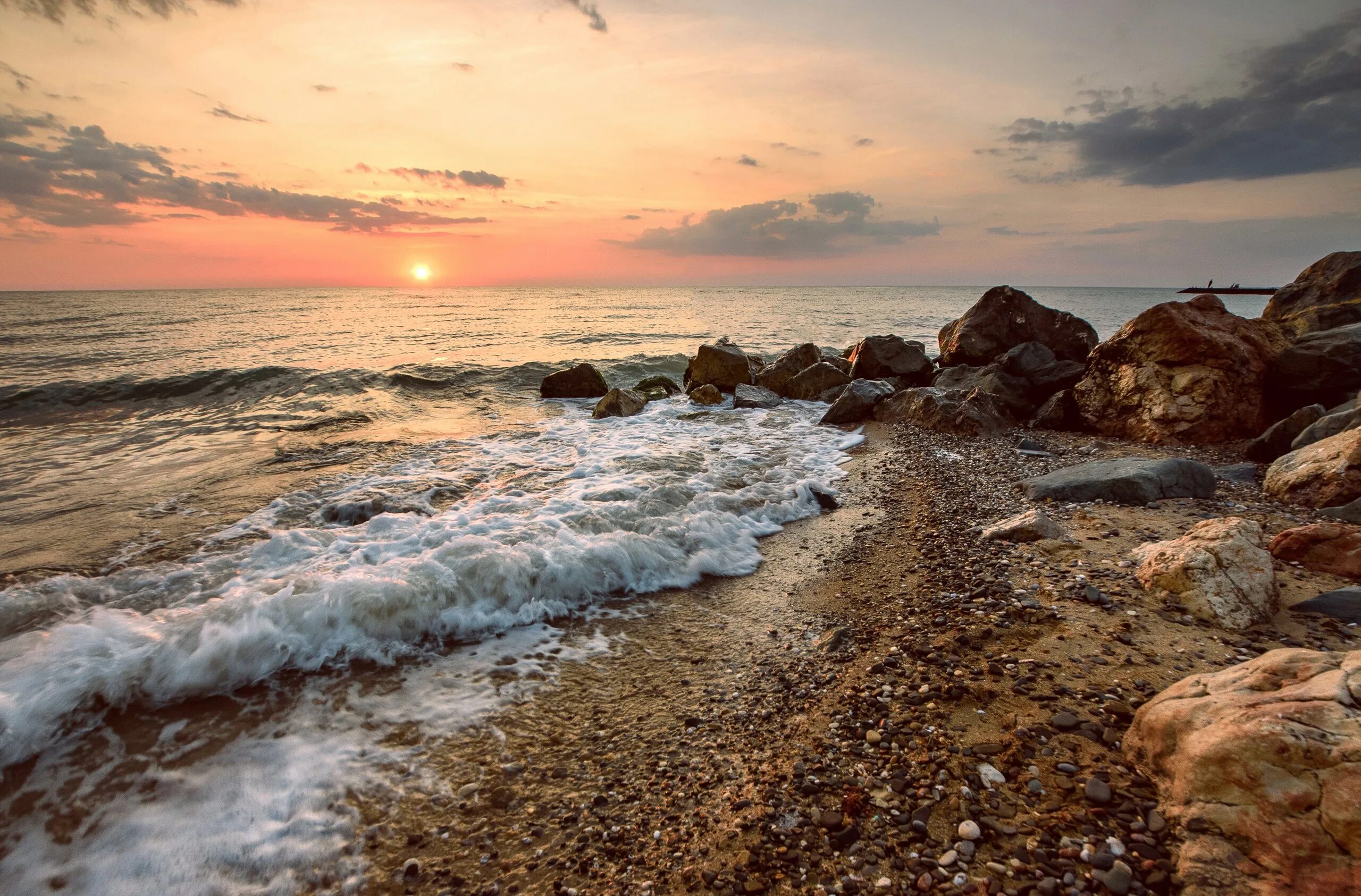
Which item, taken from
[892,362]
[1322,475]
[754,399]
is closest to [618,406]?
[754,399]

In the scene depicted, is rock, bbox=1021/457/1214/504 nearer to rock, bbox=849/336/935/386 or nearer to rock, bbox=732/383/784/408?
rock, bbox=732/383/784/408

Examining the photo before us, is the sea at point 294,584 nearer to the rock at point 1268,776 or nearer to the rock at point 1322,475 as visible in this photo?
the rock at point 1268,776

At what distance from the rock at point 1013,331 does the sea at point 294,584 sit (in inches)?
180

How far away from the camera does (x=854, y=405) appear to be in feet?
45.0

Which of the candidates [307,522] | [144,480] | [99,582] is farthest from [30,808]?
[144,480]

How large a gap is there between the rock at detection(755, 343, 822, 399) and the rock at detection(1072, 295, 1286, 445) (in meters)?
8.12

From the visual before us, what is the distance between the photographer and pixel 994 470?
882cm

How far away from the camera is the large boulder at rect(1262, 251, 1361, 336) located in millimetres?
13195

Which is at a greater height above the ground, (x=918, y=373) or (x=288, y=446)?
(x=918, y=373)

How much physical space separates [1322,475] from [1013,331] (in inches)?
404

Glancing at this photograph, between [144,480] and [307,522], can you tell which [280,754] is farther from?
[144,480]

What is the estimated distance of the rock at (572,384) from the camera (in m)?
17.6

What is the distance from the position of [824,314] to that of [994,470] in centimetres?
5527

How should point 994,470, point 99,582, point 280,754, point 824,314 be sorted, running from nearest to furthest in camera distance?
point 280,754 → point 99,582 → point 994,470 → point 824,314
